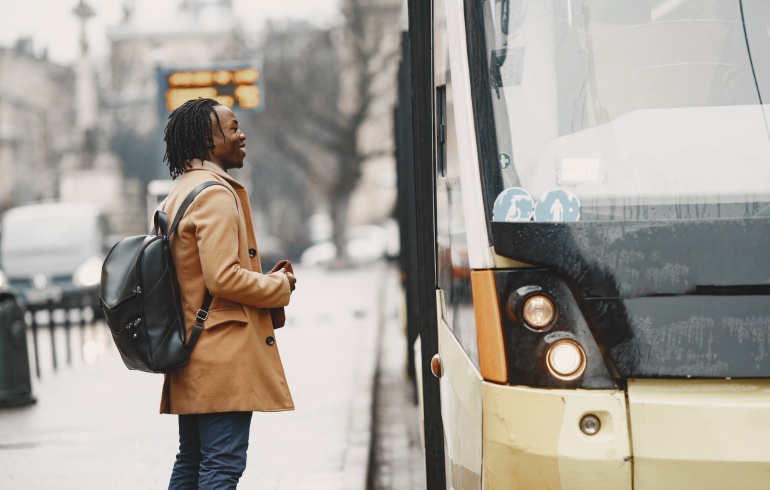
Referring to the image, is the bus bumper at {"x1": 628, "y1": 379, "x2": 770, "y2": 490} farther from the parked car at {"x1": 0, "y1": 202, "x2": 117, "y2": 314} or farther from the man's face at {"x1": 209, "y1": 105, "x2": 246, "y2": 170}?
the parked car at {"x1": 0, "y1": 202, "x2": 117, "y2": 314}

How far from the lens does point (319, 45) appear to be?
4197cm

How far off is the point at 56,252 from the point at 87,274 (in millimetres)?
795

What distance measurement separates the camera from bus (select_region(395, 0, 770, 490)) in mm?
2838

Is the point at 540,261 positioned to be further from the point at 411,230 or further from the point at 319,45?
the point at 319,45

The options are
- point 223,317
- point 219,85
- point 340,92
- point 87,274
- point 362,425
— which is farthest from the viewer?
point 340,92

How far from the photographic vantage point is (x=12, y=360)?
28.5 feet

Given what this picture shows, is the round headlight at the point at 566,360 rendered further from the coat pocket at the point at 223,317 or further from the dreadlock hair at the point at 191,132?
the dreadlock hair at the point at 191,132

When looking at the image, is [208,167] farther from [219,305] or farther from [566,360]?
[566,360]

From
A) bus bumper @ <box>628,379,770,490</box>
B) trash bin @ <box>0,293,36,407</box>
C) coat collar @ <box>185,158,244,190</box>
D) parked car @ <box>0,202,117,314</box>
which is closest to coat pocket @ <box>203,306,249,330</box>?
coat collar @ <box>185,158,244,190</box>

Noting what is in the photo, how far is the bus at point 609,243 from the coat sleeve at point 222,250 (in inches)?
29.2

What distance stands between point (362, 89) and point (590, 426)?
1534 inches

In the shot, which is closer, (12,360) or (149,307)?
(149,307)

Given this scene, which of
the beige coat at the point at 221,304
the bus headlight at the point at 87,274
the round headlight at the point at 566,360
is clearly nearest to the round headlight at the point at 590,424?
the round headlight at the point at 566,360

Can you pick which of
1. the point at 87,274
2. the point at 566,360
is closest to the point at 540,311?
the point at 566,360
